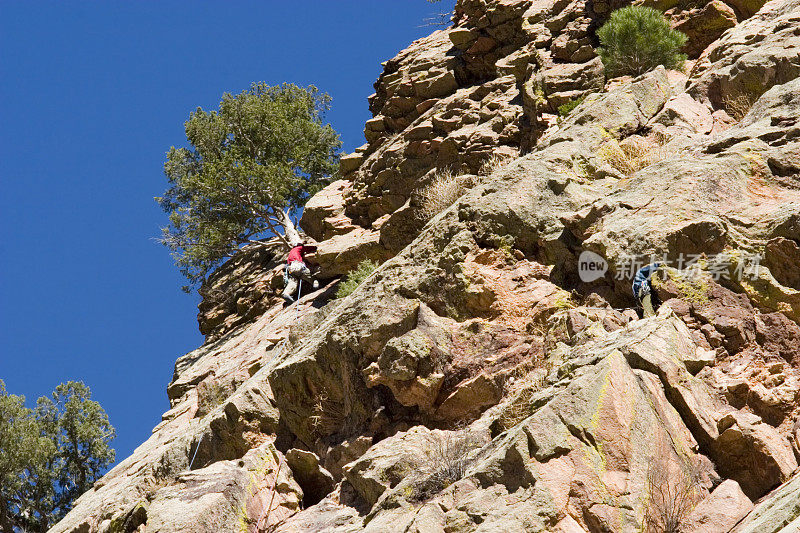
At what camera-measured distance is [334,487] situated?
12250 millimetres

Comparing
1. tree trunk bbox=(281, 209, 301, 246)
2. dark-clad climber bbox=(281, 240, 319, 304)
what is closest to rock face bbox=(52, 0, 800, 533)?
dark-clad climber bbox=(281, 240, 319, 304)

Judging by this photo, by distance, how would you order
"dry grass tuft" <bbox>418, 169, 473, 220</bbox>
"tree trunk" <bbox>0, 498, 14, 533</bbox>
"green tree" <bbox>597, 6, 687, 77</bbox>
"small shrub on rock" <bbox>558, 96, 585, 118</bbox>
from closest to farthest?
"green tree" <bbox>597, 6, 687, 77</bbox> → "dry grass tuft" <bbox>418, 169, 473, 220</bbox> → "small shrub on rock" <bbox>558, 96, 585, 118</bbox> → "tree trunk" <bbox>0, 498, 14, 533</bbox>

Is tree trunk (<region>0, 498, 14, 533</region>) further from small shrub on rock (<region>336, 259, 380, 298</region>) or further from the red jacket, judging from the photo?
small shrub on rock (<region>336, 259, 380, 298</region>)

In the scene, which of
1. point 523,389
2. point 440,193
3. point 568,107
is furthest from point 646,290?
point 568,107

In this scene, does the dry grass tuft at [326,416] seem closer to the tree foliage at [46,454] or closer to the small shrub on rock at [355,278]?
the small shrub on rock at [355,278]

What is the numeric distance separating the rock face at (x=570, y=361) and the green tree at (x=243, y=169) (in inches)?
403

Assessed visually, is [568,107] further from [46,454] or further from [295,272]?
[46,454]

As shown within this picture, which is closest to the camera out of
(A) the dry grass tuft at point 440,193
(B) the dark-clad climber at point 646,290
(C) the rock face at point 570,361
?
(C) the rock face at point 570,361

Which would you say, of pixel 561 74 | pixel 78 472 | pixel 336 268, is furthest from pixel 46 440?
pixel 561 74

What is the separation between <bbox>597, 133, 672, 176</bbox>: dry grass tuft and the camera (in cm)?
1411

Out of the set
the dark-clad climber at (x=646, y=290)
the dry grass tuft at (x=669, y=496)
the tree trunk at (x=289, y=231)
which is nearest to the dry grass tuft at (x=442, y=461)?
the dry grass tuft at (x=669, y=496)

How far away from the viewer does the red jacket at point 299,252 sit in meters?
23.0

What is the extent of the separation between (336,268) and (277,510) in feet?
34.6

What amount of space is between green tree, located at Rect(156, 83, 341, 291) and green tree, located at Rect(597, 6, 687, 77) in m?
12.1
